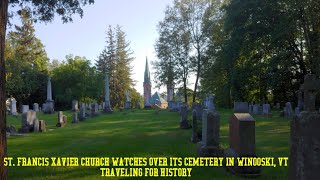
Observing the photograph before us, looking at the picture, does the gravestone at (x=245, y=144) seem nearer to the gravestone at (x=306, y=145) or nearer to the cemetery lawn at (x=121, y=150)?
the cemetery lawn at (x=121, y=150)

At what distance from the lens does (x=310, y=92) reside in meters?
5.63

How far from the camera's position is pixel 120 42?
76500 mm

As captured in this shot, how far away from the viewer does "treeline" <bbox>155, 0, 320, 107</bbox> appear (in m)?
31.2

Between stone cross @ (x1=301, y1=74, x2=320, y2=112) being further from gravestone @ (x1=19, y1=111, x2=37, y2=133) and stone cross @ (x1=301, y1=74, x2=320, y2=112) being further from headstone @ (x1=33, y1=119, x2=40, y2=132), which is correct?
gravestone @ (x1=19, y1=111, x2=37, y2=133)

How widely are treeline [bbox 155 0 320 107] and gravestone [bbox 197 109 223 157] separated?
16746 millimetres

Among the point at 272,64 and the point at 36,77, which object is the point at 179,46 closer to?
the point at 272,64

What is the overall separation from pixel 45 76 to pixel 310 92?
5741 centimetres

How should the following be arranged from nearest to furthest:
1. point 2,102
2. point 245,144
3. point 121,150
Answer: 1. point 2,102
2. point 245,144
3. point 121,150

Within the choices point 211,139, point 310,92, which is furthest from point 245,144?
point 310,92

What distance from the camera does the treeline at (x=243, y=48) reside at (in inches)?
1230

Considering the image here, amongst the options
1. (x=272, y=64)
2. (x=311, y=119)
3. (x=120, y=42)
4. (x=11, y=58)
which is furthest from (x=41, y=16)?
(x=120, y=42)

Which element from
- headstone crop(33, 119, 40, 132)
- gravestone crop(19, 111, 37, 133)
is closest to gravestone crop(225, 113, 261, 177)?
headstone crop(33, 119, 40, 132)

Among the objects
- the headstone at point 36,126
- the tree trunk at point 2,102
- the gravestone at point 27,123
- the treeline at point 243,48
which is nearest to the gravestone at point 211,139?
the tree trunk at point 2,102

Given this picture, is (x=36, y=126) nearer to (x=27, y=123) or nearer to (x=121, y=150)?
(x=27, y=123)
